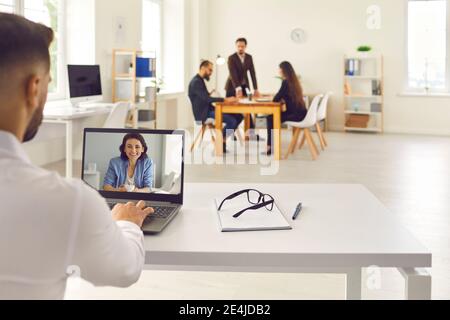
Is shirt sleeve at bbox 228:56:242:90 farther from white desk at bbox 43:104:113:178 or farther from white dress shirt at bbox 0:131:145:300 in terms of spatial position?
white dress shirt at bbox 0:131:145:300

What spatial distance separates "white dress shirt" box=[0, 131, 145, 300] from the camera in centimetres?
85

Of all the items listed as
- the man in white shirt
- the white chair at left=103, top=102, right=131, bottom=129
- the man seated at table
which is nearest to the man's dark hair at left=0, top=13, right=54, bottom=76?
the man in white shirt

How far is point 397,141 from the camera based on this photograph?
9.54 metres

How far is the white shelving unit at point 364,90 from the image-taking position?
10617mm

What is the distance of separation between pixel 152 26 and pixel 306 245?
9235mm

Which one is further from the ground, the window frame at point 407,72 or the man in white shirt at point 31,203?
the window frame at point 407,72

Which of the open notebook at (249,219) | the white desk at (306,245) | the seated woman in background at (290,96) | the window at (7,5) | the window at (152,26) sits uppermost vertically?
the window at (152,26)

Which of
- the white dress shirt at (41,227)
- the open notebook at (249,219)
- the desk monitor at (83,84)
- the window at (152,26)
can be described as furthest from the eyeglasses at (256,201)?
the window at (152,26)

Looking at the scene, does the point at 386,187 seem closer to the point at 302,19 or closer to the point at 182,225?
the point at 182,225

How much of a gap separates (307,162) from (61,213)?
651 centimetres

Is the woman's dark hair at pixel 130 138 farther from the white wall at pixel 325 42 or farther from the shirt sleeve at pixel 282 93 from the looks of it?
the white wall at pixel 325 42

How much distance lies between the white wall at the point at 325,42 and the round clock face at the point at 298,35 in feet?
0.27

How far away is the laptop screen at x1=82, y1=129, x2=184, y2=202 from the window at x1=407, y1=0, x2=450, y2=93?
31.7 feet

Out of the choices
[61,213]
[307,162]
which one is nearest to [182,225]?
[61,213]
